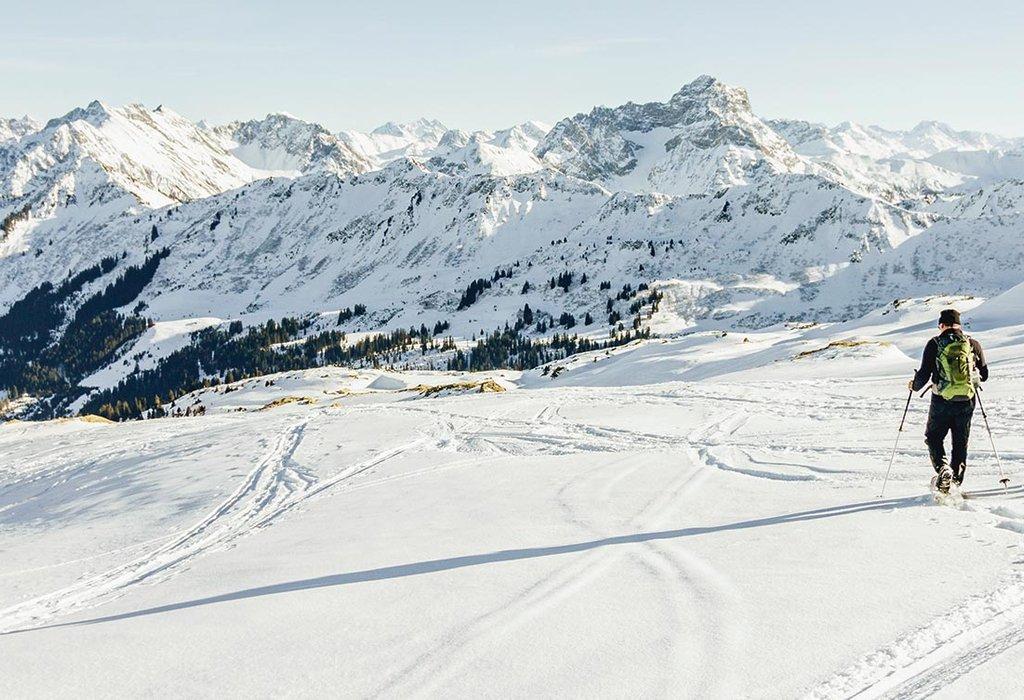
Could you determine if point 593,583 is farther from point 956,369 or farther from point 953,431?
point 956,369

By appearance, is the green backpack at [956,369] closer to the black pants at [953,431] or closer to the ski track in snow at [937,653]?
the black pants at [953,431]

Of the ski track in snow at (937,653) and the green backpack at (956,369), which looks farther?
the green backpack at (956,369)

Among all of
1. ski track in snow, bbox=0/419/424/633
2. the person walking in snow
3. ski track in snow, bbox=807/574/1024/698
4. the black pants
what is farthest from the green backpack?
ski track in snow, bbox=0/419/424/633

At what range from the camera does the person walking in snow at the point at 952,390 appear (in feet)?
37.3

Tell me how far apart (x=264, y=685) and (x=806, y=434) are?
16.2 m

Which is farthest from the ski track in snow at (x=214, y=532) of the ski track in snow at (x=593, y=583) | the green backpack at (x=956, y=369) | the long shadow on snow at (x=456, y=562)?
the green backpack at (x=956, y=369)

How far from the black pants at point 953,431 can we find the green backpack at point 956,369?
0.50 ft

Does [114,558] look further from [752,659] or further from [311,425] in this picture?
[311,425]

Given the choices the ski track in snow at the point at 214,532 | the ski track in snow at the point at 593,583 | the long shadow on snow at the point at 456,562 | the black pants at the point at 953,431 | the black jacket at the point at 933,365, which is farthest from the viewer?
the black jacket at the point at 933,365

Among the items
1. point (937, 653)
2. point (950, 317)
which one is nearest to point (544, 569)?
point (937, 653)

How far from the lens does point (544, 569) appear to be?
8961 millimetres

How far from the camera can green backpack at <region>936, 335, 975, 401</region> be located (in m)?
11.4

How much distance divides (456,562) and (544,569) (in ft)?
4.78

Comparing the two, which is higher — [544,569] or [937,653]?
[544,569]
